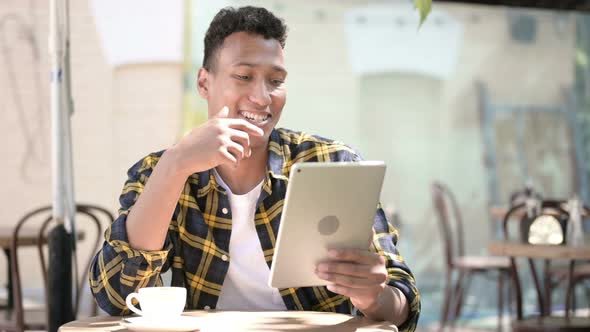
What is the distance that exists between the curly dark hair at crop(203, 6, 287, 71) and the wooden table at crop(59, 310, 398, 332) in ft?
1.87

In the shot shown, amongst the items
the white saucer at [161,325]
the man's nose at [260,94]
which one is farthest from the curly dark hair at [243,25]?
the white saucer at [161,325]

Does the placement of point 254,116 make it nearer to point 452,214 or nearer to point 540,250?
point 540,250

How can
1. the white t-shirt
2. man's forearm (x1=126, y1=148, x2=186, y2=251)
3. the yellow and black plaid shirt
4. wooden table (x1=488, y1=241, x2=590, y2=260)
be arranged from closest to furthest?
man's forearm (x1=126, y1=148, x2=186, y2=251) < the yellow and black plaid shirt < the white t-shirt < wooden table (x1=488, y1=241, x2=590, y2=260)

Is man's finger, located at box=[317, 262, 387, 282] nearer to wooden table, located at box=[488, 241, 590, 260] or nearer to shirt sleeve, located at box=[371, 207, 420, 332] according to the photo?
shirt sleeve, located at box=[371, 207, 420, 332]

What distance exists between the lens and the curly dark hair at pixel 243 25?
1968 millimetres

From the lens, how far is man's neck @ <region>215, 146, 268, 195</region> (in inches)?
79.0

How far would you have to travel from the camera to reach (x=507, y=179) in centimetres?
742

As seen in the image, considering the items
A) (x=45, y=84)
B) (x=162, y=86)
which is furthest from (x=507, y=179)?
(x=45, y=84)

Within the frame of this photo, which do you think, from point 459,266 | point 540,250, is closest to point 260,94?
point 540,250

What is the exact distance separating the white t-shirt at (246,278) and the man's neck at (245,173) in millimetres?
95

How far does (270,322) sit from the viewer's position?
5.50ft

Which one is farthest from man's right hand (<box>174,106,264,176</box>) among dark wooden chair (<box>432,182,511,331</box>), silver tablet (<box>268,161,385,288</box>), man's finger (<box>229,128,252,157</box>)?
dark wooden chair (<box>432,182,511,331</box>)

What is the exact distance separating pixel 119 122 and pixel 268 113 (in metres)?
4.55

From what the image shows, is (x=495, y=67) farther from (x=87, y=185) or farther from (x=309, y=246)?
(x=309, y=246)
